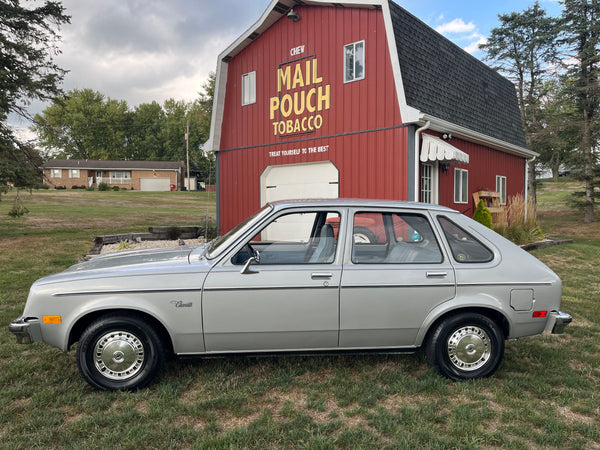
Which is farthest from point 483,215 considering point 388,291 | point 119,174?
point 119,174

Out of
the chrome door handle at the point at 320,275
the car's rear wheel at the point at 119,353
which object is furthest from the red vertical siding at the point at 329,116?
the car's rear wheel at the point at 119,353

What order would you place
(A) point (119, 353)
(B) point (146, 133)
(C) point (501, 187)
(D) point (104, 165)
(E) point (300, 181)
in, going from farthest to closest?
(B) point (146, 133), (D) point (104, 165), (C) point (501, 187), (E) point (300, 181), (A) point (119, 353)

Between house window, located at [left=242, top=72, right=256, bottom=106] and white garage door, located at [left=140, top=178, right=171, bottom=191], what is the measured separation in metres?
48.1

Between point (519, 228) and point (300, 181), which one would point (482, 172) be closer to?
point (519, 228)

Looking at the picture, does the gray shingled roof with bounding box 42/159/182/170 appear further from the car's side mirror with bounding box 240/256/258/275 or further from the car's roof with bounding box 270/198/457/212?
the car's side mirror with bounding box 240/256/258/275

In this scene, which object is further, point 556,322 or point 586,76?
point 586,76

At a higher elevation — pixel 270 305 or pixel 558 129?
pixel 558 129

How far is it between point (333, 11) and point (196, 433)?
1056cm

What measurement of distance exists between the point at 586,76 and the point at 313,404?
25645 mm

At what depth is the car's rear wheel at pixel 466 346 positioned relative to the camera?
3529mm

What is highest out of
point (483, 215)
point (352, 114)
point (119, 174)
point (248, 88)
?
point (119, 174)

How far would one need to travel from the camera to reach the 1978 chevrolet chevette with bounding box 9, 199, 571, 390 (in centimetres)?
328

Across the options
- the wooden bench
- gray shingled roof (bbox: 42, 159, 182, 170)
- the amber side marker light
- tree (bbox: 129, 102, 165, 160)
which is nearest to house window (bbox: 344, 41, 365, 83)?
the wooden bench

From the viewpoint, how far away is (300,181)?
38.7 feet
